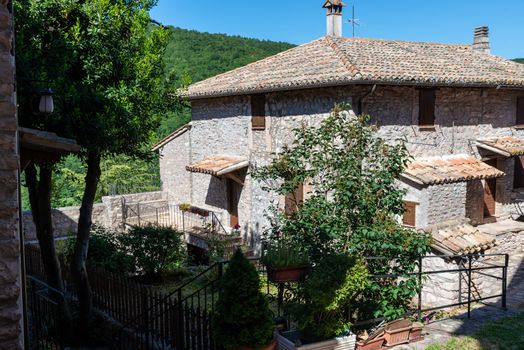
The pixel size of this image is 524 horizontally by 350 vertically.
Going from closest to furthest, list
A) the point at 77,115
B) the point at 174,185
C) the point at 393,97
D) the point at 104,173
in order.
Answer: the point at 77,115 < the point at 393,97 < the point at 174,185 < the point at 104,173

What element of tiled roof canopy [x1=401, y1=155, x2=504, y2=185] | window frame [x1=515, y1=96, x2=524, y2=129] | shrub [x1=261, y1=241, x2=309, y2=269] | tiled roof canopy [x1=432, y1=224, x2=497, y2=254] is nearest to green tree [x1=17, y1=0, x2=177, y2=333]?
shrub [x1=261, y1=241, x2=309, y2=269]

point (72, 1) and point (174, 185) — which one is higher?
point (72, 1)

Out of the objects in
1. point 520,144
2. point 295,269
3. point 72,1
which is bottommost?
point 295,269

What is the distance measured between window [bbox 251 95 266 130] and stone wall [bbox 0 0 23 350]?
1238 centimetres

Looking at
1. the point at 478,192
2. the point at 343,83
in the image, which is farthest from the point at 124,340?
the point at 478,192

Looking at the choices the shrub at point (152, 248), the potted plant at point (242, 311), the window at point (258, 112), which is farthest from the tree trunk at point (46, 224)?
the window at point (258, 112)

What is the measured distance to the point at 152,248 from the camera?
11703 mm

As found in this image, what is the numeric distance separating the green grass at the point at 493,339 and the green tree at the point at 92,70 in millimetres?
6065

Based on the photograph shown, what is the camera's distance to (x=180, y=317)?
689 centimetres

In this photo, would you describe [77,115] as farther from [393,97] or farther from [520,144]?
[520,144]

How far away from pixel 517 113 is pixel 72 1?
14.5 meters

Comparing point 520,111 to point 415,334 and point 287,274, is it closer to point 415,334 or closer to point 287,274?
point 415,334

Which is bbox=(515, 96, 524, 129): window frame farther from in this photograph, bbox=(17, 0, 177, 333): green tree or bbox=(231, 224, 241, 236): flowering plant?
bbox=(17, 0, 177, 333): green tree

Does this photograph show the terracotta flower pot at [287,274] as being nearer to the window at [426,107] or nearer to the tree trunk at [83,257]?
the tree trunk at [83,257]
